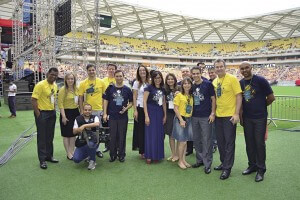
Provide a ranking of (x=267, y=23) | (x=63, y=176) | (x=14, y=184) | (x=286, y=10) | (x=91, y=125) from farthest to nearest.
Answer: (x=267, y=23)
(x=286, y=10)
(x=91, y=125)
(x=63, y=176)
(x=14, y=184)

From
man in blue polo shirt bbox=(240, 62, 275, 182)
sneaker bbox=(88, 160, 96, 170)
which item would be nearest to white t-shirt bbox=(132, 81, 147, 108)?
sneaker bbox=(88, 160, 96, 170)

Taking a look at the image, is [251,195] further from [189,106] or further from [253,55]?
[253,55]

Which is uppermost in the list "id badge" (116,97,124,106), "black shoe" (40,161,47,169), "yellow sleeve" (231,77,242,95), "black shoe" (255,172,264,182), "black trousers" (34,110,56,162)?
"yellow sleeve" (231,77,242,95)

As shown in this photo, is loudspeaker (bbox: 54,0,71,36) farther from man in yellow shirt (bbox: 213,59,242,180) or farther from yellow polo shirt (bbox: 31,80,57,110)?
man in yellow shirt (bbox: 213,59,242,180)

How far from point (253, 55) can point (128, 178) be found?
57.5 metres

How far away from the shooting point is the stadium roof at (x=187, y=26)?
132 ft

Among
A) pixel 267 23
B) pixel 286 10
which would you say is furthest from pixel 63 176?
pixel 267 23

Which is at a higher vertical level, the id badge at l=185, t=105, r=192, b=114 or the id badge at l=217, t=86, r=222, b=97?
the id badge at l=217, t=86, r=222, b=97

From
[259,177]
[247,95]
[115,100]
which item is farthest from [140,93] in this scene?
[259,177]

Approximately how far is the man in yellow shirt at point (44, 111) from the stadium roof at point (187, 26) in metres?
33.5

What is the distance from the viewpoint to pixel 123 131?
4551 millimetres

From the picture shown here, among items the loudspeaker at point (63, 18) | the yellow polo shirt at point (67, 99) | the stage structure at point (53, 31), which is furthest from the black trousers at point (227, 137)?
the loudspeaker at point (63, 18)

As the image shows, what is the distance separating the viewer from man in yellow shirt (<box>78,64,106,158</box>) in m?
4.63

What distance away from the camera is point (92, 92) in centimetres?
469
